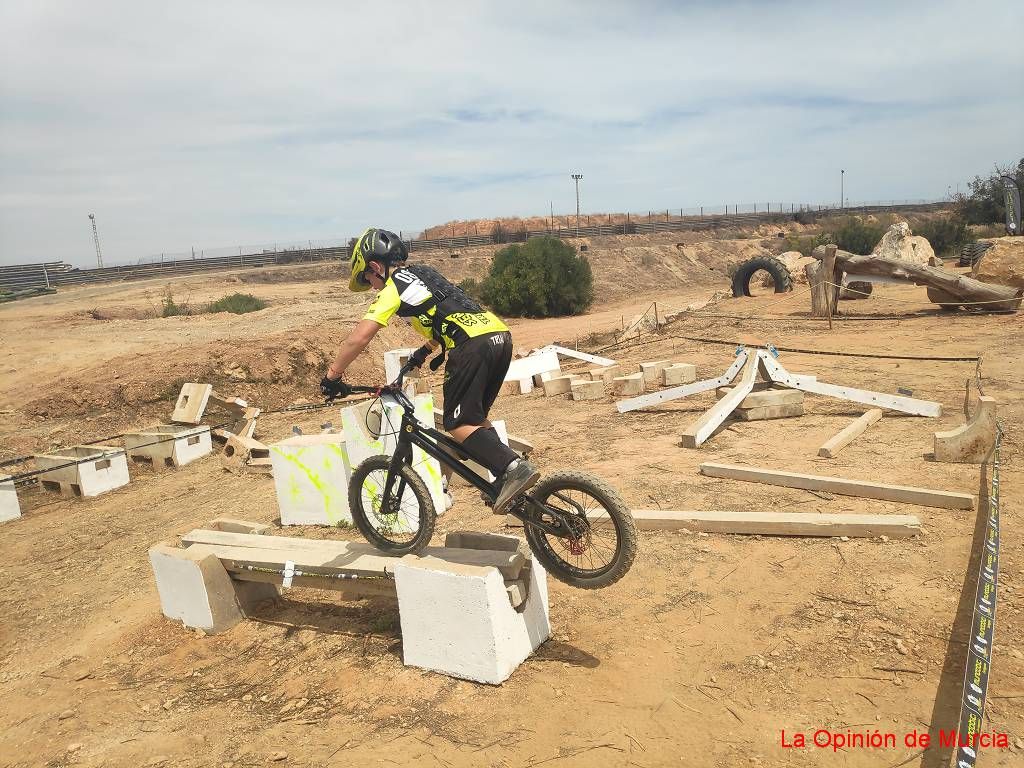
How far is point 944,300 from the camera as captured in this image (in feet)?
54.1

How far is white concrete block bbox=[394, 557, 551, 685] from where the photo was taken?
12.5ft

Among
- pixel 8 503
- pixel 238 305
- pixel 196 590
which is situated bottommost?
pixel 8 503

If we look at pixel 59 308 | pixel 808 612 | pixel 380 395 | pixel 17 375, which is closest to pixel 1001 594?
pixel 808 612

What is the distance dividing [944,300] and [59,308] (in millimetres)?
30650

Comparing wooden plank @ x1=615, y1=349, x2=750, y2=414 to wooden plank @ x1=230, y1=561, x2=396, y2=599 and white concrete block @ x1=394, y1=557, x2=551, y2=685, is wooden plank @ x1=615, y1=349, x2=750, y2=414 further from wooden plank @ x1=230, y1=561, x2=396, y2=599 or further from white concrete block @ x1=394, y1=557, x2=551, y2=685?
white concrete block @ x1=394, y1=557, x2=551, y2=685

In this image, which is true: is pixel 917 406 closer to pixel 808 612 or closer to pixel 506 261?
pixel 808 612

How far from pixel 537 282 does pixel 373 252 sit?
25.0m

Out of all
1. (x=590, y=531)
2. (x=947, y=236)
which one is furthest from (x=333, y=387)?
(x=947, y=236)

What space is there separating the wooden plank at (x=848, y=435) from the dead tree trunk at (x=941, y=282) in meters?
9.35

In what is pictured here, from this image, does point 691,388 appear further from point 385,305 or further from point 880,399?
point 385,305

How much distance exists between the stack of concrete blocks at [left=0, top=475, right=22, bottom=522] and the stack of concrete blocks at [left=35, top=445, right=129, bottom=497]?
502 millimetres

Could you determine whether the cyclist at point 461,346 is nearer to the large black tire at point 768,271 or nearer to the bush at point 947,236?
the large black tire at point 768,271

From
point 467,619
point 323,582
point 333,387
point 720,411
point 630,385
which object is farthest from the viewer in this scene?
point 630,385

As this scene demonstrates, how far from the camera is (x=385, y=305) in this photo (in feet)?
13.4
